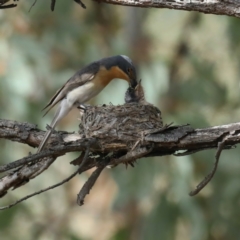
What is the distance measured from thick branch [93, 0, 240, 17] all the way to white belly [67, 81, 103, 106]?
84.4 inches

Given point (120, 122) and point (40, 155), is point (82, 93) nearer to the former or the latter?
point (120, 122)

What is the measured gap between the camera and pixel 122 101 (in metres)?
7.39

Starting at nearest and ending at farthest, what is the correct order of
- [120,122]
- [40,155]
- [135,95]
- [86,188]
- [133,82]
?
[40,155] < [86,188] < [120,122] < [135,95] < [133,82]

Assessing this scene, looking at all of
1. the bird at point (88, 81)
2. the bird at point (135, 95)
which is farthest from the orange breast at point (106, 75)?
the bird at point (135, 95)

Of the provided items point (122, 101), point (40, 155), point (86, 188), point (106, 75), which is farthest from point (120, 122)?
point (122, 101)

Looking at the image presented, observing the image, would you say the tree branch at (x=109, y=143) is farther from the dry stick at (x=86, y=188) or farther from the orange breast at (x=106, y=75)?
the orange breast at (x=106, y=75)

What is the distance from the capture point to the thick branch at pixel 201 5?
3.16 meters

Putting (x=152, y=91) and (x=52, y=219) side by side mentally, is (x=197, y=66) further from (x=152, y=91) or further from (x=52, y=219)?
(x=52, y=219)

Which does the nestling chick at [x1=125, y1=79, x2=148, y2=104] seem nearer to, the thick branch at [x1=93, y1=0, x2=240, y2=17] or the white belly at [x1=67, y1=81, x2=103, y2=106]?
the white belly at [x1=67, y1=81, x2=103, y2=106]

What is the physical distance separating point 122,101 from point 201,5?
13.8 feet

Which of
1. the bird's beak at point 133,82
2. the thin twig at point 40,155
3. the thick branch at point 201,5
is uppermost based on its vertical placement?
the thick branch at point 201,5

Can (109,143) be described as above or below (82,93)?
below

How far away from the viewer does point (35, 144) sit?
12.0ft

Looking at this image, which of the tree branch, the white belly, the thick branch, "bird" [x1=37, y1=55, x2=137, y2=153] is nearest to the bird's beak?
"bird" [x1=37, y1=55, x2=137, y2=153]
